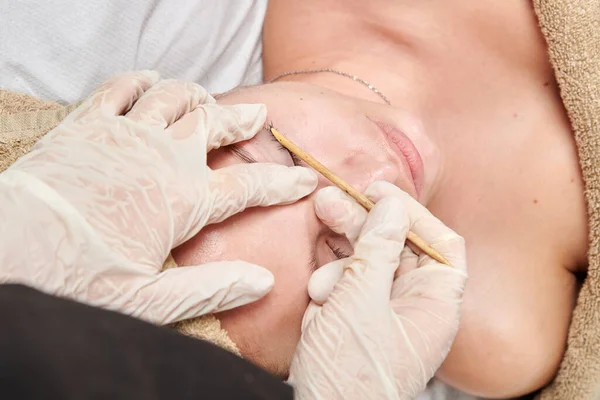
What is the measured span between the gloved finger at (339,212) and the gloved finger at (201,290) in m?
0.16

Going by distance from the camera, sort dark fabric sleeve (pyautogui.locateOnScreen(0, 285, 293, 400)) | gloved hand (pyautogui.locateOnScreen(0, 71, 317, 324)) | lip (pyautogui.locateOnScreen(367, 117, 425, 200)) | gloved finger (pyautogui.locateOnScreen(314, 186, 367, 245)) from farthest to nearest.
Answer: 1. lip (pyautogui.locateOnScreen(367, 117, 425, 200))
2. gloved finger (pyautogui.locateOnScreen(314, 186, 367, 245))
3. gloved hand (pyautogui.locateOnScreen(0, 71, 317, 324))
4. dark fabric sleeve (pyautogui.locateOnScreen(0, 285, 293, 400))

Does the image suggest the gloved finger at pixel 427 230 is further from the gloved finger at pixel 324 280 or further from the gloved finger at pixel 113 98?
the gloved finger at pixel 113 98

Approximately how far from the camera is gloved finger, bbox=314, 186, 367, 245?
956 mm

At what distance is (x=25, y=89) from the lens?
1.25 metres

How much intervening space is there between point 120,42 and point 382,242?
887 millimetres

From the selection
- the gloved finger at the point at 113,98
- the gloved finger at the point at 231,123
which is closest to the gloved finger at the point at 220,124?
the gloved finger at the point at 231,123

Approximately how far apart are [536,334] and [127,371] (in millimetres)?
1072

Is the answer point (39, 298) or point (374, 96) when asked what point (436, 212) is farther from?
point (39, 298)

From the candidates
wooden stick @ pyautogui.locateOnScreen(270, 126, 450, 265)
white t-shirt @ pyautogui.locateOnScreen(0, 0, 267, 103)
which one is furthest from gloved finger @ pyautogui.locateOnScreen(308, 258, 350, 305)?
white t-shirt @ pyautogui.locateOnScreen(0, 0, 267, 103)

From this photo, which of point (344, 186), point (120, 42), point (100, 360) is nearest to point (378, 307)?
point (344, 186)

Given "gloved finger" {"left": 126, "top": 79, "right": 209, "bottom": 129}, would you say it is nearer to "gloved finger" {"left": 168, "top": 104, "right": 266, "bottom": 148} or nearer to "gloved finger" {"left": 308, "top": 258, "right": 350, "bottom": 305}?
"gloved finger" {"left": 168, "top": 104, "right": 266, "bottom": 148}

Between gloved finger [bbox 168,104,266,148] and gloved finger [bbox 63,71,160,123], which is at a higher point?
gloved finger [bbox 63,71,160,123]

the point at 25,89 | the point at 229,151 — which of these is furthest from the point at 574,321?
the point at 25,89

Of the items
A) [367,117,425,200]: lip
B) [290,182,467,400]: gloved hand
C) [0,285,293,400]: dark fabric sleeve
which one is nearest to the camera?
[0,285,293,400]: dark fabric sleeve
